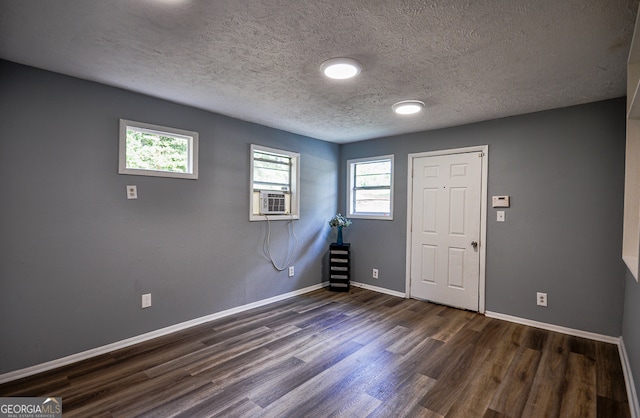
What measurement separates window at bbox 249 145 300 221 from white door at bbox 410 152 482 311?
172cm

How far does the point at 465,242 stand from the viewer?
3902 millimetres

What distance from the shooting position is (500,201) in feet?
11.8

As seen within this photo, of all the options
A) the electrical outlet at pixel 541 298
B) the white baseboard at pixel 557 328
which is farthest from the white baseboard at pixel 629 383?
the electrical outlet at pixel 541 298

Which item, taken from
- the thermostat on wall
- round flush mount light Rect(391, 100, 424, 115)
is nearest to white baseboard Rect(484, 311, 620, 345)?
the thermostat on wall

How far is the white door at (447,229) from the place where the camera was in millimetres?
3838

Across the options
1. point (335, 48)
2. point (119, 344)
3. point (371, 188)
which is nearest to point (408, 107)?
point (335, 48)

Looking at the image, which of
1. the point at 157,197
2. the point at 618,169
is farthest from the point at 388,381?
the point at 618,169

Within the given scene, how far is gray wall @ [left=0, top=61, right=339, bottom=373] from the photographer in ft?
7.59

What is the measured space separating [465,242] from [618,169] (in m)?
1.61

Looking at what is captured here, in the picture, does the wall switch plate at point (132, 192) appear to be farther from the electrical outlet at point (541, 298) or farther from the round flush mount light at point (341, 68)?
the electrical outlet at point (541, 298)

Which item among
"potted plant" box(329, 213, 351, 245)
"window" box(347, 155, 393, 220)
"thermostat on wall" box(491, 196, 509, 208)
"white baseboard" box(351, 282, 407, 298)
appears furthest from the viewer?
"potted plant" box(329, 213, 351, 245)

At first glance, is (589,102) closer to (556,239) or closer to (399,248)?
(556,239)

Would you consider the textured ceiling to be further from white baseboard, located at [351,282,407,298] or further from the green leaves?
white baseboard, located at [351,282,407,298]

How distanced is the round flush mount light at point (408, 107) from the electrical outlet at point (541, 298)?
240cm
